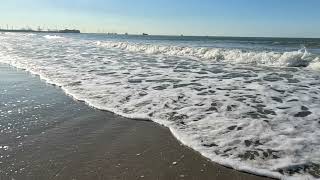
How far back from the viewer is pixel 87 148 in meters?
5.35

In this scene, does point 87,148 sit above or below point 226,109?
below

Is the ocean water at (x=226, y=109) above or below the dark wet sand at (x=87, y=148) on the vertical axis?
above

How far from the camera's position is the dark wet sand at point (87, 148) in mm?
4508

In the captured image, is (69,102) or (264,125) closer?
(264,125)

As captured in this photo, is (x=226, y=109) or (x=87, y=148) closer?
(x=87, y=148)

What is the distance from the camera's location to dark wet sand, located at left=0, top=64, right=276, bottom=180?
451cm

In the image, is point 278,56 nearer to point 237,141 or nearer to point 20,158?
point 237,141

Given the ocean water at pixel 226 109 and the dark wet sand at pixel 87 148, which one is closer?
the dark wet sand at pixel 87 148

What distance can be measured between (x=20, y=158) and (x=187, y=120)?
3.08m

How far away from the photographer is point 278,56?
2067 centimetres

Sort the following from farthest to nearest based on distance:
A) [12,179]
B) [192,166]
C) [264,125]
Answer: [264,125] < [192,166] < [12,179]

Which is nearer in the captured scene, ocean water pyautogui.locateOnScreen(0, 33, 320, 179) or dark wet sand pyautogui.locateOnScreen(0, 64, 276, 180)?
dark wet sand pyautogui.locateOnScreen(0, 64, 276, 180)

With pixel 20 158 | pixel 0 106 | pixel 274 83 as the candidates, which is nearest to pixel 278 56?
pixel 274 83

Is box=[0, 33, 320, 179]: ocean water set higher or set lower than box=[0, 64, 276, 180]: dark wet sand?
higher
